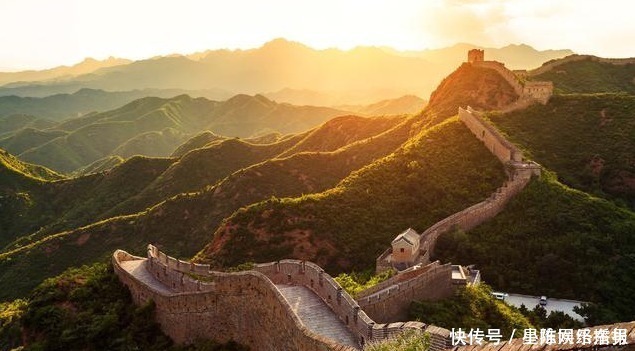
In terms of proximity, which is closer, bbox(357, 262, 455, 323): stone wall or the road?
bbox(357, 262, 455, 323): stone wall

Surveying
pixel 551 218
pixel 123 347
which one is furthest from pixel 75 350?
pixel 551 218

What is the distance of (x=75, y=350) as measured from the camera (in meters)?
26.8

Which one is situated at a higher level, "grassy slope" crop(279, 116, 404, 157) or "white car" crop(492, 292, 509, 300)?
"grassy slope" crop(279, 116, 404, 157)

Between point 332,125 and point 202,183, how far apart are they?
83.6ft

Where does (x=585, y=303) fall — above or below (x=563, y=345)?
below

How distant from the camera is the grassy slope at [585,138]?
46.5 m

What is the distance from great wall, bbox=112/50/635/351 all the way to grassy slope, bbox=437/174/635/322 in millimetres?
5209

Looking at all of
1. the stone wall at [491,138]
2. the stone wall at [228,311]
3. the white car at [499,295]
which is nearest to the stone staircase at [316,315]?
the stone wall at [228,311]

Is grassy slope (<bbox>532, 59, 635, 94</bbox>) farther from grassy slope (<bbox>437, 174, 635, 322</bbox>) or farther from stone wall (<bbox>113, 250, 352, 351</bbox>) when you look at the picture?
stone wall (<bbox>113, 250, 352, 351</bbox>)

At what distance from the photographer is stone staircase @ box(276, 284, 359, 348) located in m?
19.8

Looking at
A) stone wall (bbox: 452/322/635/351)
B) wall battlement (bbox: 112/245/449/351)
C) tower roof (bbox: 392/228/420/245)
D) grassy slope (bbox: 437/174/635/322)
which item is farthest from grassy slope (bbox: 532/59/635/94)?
stone wall (bbox: 452/322/635/351)

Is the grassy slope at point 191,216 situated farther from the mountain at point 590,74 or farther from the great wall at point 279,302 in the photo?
the great wall at point 279,302

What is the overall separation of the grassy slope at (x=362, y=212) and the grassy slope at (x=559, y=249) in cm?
413

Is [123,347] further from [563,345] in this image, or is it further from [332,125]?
[332,125]
